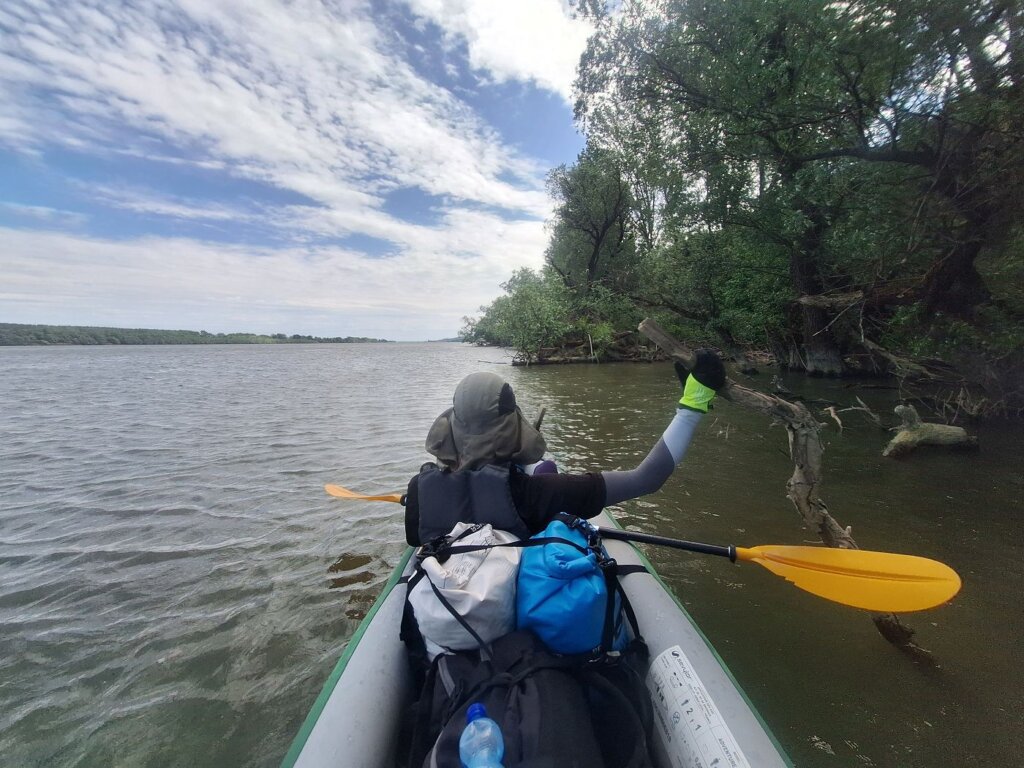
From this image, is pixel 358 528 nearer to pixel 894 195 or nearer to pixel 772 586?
pixel 772 586

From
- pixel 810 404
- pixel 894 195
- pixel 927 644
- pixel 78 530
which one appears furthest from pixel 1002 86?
pixel 78 530

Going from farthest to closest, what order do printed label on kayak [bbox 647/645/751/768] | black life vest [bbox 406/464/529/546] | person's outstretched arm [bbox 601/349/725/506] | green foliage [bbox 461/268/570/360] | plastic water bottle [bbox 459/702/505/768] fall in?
1. green foliage [bbox 461/268/570/360]
2. person's outstretched arm [bbox 601/349/725/506]
3. black life vest [bbox 406/464/529/546]
4. printed label on kayak [bbox 647/645/751/768]
5. plastic water bottle [bbox 459/702/505/768]

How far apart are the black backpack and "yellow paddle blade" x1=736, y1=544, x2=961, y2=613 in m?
1.46

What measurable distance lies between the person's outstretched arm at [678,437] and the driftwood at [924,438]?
6407 millimetres

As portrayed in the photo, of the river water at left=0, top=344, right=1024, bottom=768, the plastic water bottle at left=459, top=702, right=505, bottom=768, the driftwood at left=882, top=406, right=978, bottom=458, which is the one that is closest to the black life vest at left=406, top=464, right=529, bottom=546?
the plastic water bottle at left=459, top=702, right=505, bottom=768

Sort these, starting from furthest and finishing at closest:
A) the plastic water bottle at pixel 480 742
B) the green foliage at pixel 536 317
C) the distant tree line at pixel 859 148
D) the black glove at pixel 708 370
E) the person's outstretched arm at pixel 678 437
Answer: the green foliage at pixel 536 317
the distant tree line at pixel 859 148
the black glove at pixel 708 370
the person's outstretched arm at pixel 678 437
the plastic water bottle at pixel 480 742

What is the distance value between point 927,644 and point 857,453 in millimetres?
5149

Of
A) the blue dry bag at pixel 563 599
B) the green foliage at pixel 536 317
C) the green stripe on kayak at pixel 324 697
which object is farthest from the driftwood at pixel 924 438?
the green foliage at pixel 536 317

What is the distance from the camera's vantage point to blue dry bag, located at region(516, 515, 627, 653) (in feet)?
4.97

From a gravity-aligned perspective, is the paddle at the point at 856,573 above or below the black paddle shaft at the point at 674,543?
below

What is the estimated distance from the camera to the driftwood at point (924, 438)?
662cm

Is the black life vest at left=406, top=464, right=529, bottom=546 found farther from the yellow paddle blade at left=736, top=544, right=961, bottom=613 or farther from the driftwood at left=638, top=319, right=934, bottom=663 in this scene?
the driftwood at left=638, top=319, right=934, bottom=663

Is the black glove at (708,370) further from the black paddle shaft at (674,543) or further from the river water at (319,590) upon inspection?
the river water at (319,590)

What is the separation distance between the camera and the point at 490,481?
1.92 metres
